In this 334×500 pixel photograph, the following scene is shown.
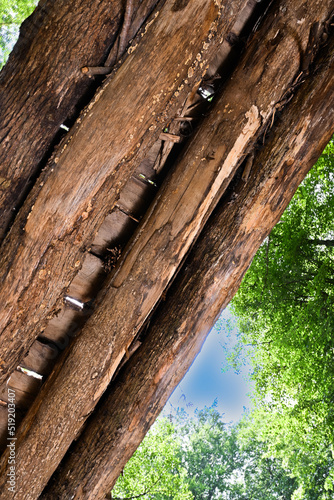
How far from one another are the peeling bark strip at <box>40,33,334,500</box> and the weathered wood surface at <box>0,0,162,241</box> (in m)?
0.97

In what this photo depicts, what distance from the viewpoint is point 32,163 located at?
2.04m

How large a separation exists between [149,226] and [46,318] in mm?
667

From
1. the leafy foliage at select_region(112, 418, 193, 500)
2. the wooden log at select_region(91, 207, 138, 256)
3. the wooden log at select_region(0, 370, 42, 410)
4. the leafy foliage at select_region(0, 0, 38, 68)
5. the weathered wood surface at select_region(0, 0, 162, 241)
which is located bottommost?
the leafy foliage at select_region(112, 418, 193, 500)

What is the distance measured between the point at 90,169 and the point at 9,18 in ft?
27.2

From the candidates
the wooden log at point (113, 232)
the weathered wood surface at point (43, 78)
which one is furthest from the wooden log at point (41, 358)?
the weathered wood surface at point (43, 78)

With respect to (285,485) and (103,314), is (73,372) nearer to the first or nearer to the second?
(103,314)

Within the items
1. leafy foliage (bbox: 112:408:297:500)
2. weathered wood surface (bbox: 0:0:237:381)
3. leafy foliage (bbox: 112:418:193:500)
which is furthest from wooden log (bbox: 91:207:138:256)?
leafy foliage (bbox: 112:408:297:500)

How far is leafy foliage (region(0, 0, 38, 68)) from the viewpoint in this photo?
28.3 feet

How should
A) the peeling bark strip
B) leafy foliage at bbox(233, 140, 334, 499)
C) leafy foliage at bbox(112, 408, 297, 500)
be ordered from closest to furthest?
the peeling bark strip → leafy foliage at bbox(233, 140, 334, 499) → leafy foliage at bbox(112, 408, 297, 500)

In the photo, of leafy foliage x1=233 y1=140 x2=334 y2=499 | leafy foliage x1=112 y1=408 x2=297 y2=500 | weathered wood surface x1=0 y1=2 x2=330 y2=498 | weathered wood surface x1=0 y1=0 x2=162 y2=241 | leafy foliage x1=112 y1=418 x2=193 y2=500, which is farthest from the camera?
leafy foliage x1=112 y1=408 x2=297 y2=500

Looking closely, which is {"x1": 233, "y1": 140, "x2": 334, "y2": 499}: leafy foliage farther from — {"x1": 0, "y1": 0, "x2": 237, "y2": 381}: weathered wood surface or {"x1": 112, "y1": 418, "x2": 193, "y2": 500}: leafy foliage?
{"x1": 0, "y1": 0, "x2": 237, "y2": 381}: weathered wood surface

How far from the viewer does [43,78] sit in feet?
6.44

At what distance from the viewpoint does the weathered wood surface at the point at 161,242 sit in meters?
2.23

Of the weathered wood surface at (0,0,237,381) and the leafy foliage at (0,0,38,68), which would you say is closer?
the weathered wood surface at (0,0,237,381)
